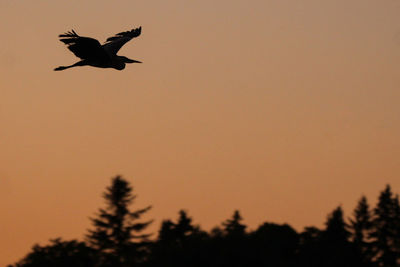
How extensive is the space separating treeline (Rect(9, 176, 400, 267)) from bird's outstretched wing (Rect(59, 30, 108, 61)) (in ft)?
134

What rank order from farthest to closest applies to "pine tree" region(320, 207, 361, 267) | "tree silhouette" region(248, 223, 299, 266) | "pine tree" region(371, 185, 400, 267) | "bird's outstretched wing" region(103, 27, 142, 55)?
"pine tree" region(371, 185, 400, 267) < "pine tree" region(320, 207, 361, 267) < "tree silhouette" region(248, 223, 299, 266) < "bird's outstretched wing" region(103, 27, 142, 55)

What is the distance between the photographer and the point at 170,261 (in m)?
72.9

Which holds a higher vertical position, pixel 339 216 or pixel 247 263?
pixel 339 216

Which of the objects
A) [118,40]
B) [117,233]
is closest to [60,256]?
[117,233]

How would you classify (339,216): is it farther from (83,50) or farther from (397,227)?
(83,50)

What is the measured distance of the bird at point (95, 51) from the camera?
2878 centimetres

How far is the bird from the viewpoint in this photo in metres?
28.8

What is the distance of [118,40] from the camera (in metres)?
34.4

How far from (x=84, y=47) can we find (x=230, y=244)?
43.2m

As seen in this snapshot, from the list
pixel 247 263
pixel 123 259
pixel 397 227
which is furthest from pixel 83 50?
pixel 397 227

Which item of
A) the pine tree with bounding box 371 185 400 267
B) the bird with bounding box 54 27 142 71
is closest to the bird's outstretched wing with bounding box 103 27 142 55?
the bird with bounding box 54 27 142 71

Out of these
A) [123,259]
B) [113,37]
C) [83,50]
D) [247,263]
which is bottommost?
[83,50]

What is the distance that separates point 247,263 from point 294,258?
48.3ft

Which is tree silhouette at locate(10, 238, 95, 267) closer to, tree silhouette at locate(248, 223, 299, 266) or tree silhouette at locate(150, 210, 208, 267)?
tree silhouette at locate(150, 210, 208, 267)
